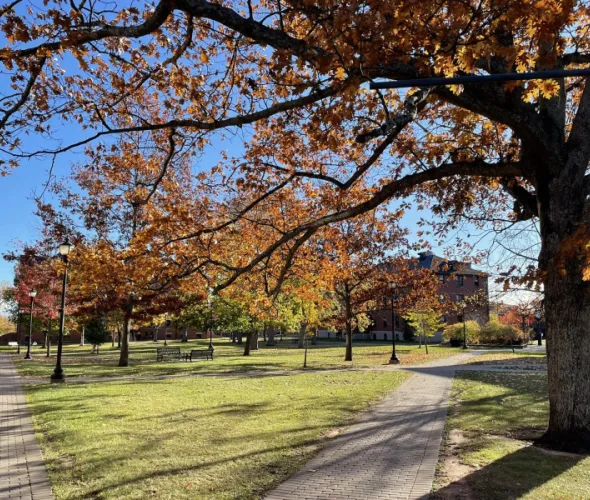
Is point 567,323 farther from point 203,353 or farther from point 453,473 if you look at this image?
point 203,353

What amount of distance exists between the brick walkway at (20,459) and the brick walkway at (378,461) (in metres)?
2.75

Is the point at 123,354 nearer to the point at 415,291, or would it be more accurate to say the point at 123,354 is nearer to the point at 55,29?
the point at 415,291

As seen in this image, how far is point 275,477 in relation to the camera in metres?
5.57

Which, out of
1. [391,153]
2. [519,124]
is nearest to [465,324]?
[391,153]

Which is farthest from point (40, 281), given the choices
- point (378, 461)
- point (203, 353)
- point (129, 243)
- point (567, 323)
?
point (567, 323)

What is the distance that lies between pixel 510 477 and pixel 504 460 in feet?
2.57

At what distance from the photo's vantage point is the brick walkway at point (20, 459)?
511 centimetres

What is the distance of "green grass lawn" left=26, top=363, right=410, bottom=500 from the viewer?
5371 mm

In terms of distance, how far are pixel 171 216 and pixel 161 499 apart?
17.8ft

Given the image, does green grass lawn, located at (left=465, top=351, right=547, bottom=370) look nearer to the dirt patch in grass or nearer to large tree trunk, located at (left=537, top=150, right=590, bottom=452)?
large tree trunk, located at (left=537, top=150, right=590, bottom=452)

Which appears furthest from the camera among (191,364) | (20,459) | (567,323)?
(191,364)

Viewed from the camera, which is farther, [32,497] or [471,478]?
[471,478]

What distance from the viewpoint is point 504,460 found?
620 centimetres

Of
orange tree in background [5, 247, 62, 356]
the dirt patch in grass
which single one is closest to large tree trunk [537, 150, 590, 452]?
the dirt patch in grass
